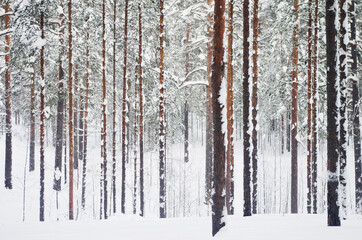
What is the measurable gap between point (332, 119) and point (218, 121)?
123 inches

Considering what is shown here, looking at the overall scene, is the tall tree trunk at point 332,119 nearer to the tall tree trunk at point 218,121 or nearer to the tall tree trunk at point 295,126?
the tall tree trunk at point 218,121

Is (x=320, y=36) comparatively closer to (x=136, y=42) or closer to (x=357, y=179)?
(x=357, y=179)

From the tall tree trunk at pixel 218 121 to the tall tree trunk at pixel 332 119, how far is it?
9.56 feet

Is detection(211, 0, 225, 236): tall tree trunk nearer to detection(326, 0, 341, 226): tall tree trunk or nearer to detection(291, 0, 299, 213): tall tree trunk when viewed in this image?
detection(326, 0, 341, 226): tall tree trunk

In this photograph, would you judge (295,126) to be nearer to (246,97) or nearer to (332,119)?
(246,97)

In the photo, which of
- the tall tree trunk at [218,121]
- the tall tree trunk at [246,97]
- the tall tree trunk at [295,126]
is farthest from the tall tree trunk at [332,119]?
the tall tree trunk at [295,126]

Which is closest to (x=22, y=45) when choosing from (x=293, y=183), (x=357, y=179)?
(x=293, y=183)

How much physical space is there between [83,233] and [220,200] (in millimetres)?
4350

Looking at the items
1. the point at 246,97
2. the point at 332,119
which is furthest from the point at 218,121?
the point at 246,97

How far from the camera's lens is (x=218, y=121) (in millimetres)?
7434

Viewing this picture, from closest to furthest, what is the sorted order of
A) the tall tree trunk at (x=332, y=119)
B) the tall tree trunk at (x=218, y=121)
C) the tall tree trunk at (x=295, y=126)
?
the tall tree trunk at (x=218, y=121) → the tall tree trunk at (x=332, y=119) → the tall tree trunk at (x=295, y=126)

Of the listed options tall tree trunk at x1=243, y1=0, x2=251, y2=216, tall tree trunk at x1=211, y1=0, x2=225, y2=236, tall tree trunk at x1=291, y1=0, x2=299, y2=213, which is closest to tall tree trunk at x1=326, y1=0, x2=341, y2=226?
tall tree trunk at x1=211, y1=0, x2=225, y2=236

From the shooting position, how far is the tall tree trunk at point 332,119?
7.49m

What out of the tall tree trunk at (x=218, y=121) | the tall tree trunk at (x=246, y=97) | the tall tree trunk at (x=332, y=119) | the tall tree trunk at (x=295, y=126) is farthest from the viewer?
the tall tree trunk at (x=295, y=126)
